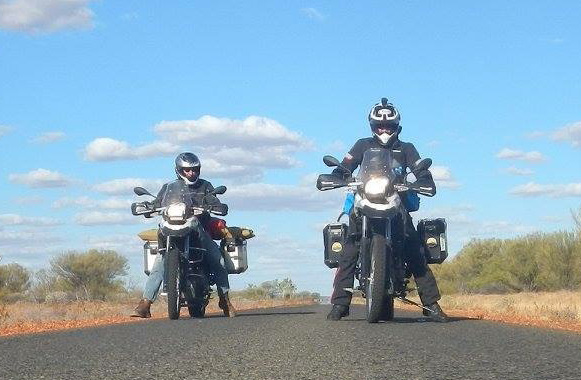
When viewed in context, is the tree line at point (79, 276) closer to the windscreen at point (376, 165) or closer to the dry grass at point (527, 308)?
the dry grass at point (527, 308)

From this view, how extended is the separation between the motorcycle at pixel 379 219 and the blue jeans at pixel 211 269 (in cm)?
336

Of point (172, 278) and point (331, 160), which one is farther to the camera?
point (172, 278)

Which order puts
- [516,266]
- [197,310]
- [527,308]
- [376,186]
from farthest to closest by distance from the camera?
[516,266] → [527,308] → [197,310] → [376,186]

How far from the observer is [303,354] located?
6.12 metres

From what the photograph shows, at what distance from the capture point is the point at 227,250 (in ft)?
46.3

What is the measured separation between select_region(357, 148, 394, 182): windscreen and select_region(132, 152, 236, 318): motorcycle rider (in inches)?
145

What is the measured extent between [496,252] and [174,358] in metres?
52.6

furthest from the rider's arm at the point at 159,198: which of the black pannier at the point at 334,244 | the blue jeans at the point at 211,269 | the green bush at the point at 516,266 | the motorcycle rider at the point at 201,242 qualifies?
the green bush at the point at 516,266

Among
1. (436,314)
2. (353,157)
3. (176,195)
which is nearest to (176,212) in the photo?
(176,195)

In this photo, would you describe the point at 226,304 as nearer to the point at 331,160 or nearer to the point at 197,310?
the point at 197,310

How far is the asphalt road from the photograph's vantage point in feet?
17.0

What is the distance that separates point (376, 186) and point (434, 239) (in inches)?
66.4

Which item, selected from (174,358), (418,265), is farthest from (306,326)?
(174,358)

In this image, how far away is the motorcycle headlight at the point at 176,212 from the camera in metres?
12.3
